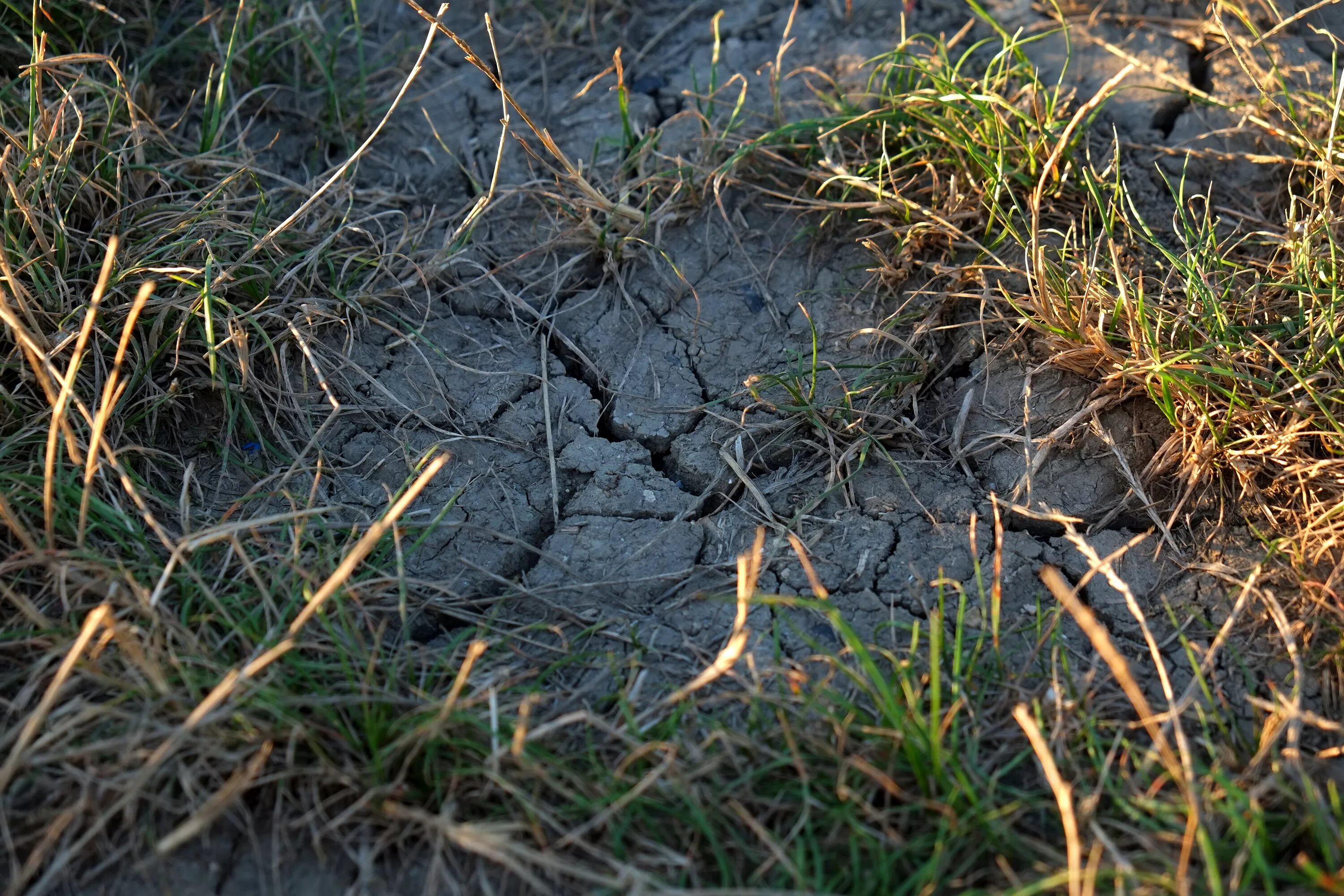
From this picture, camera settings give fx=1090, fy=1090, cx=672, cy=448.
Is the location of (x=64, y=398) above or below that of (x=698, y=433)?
above

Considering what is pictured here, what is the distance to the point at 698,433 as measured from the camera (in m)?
2.29

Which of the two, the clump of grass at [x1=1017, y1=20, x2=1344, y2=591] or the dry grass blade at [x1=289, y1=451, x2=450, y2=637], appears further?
the clump of grass at [x1=1017, y1=20, x2=1344, y2=591]

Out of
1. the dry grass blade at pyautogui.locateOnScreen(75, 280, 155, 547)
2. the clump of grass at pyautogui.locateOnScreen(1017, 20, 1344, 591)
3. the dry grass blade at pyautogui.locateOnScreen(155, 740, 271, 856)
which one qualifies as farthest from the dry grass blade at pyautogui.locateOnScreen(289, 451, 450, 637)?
the clump of grass at pyautogui.locateOnScreen(1017, 20, 1344, 591)

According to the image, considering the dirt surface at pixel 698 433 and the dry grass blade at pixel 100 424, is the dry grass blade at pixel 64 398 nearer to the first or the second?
the dry grass blade at pixel 100 424

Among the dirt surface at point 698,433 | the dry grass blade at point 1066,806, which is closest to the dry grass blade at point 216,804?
the dirt surface at point 698,433

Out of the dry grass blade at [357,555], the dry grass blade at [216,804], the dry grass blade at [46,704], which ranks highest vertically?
the dry grass blade at [357,555]

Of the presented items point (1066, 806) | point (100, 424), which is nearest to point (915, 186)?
point (1066, 806)

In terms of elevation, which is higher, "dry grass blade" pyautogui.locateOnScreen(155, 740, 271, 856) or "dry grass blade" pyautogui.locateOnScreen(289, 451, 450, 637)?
"dry grass blade" pyautogui.locateOnScreen(289, 451, 450, 637)

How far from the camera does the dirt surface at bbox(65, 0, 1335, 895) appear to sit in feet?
6.54

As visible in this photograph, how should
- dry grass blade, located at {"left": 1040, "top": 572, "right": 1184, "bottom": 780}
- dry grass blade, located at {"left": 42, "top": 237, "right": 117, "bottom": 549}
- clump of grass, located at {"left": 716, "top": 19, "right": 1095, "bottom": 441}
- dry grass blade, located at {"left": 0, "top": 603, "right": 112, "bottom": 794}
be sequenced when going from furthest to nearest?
clump of grass, located at {"left": 716, "top": 19, "right": 1095, "bottom": 441}
dry grass blade, located at {"left": 42, "top": 237, "right": 117, "bottom": 549}
dry grass blade, located at {"left": 0, "top": 603, "right": 112, "bottom": 794}
dry grass blade, located at {"left": 1040, "top": 572, "right": 1184, "bottom": 780}

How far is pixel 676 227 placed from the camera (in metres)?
2.61

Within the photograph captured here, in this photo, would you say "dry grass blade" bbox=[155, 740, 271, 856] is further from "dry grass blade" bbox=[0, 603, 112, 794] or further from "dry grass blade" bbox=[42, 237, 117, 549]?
"dry grass blade" bbox=[42, 237, 117, 549]

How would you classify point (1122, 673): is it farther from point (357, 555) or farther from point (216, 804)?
point (216, 804)

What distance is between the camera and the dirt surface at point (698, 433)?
199 cm
